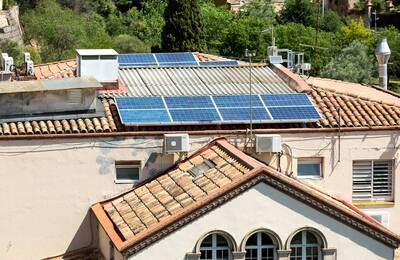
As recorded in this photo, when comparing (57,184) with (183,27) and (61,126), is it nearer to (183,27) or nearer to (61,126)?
(61,126)

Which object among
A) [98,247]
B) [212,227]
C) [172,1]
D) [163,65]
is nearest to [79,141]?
[98,247]

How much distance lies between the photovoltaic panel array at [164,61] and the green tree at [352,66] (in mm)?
39319

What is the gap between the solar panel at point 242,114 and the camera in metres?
28.2

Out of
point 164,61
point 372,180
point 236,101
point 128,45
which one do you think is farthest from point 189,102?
point 128,45

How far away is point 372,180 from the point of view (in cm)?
2903

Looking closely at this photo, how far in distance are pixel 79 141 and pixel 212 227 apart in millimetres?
4764

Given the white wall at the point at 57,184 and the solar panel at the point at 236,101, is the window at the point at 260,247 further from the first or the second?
the solar panel at the point at 236,101

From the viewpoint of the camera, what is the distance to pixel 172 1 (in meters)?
64.1

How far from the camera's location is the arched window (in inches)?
974

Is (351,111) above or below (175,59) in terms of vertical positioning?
below

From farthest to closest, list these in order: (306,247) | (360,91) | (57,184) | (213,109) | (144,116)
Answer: (360,91), (213,109), (144,116), (57,184), (306,247)

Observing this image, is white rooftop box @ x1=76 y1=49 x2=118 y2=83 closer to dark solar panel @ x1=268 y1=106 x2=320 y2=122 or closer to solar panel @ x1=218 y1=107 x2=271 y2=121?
solar panel @ x1=218 y1=107 x2=271 y2=121

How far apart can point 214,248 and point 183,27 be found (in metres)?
39.6

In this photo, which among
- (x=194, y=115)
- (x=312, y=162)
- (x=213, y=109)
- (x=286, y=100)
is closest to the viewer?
(x=194, y=115)
